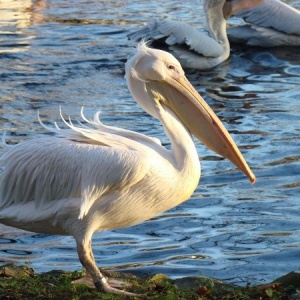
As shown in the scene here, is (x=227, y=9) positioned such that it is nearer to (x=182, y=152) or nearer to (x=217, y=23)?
(x=217, y=23)

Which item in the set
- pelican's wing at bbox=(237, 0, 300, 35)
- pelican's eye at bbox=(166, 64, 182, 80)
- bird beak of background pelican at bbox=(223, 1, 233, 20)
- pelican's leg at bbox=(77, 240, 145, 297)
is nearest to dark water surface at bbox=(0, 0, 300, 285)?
pelican's wing at bbox=(237, 0, 300, 35)

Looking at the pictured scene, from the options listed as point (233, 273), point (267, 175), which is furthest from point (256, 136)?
point (233, 273)

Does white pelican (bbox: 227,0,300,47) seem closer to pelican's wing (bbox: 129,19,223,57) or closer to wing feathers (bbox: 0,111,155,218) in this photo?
pelican's wing (bbox: 129,19,223,57)

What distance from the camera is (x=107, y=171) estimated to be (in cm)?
413

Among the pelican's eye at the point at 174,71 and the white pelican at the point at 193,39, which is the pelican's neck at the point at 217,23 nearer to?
the white pelican at the point at 193,39

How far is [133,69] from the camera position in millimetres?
4426

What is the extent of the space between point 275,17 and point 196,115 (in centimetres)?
789

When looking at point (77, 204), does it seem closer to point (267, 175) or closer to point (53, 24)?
point (267, 175)

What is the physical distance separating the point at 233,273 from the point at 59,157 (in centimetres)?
137

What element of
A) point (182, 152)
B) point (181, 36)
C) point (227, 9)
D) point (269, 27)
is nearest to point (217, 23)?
point (227, 9)

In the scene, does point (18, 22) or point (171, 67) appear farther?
point (18, 22)

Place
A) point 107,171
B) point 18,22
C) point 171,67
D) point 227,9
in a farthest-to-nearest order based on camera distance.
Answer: point 18,22 < point 227,9 < point 171,67 < point 107,171

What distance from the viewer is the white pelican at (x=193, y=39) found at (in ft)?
34.1

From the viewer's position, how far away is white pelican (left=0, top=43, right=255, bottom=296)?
414cm
